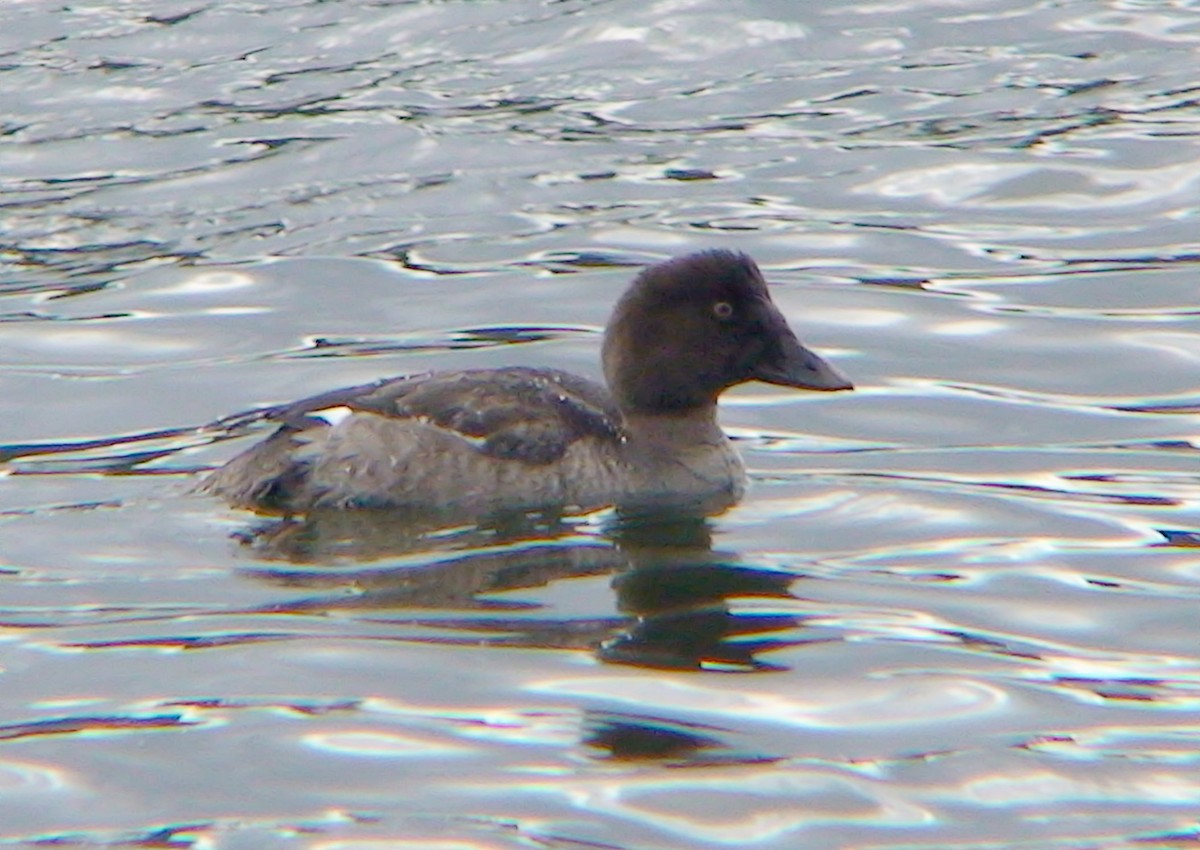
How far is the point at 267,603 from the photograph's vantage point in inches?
298

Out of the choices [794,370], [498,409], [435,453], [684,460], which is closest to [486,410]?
[498,409]

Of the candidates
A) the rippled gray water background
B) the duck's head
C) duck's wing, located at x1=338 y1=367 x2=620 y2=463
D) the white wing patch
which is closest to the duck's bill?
the duck's head

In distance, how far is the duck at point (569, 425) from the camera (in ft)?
28.4

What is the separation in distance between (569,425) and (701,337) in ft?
2.05

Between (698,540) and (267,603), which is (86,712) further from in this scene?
(698,540)

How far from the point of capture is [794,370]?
29.9ft

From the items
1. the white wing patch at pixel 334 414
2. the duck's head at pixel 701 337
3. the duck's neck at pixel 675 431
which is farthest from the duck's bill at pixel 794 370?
the white wing patch at pixel 334 414

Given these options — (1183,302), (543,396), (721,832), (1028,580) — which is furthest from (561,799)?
(1183,302)

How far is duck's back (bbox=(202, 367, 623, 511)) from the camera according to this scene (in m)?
8.64

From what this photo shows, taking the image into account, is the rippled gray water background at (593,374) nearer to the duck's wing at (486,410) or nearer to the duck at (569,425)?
the duck at (569,425)

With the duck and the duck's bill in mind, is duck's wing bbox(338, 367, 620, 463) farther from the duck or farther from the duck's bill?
the duck's bill

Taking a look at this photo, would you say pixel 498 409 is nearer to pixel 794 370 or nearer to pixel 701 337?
pixel 701 337

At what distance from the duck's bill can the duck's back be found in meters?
0.67

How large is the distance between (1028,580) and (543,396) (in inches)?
76.4
